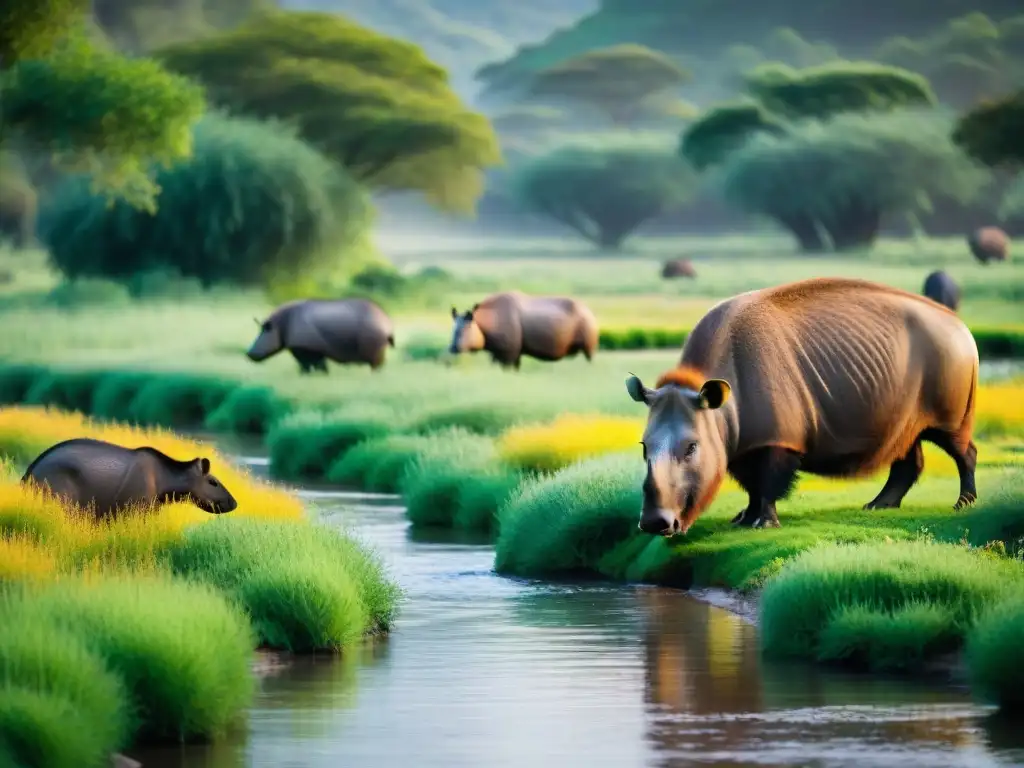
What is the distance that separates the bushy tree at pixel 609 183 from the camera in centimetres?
10838

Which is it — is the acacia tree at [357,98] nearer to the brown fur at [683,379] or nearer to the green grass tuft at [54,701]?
the brown fur at [683,379]

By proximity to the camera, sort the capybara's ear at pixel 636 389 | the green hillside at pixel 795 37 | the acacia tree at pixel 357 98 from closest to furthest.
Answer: the capybara's ear at pixel 636 389 → the acacia tree at pixel 357 98 → the green hillside at pixel 795 37

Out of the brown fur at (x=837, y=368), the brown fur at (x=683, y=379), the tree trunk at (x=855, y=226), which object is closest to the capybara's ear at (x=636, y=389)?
the brown fur at (x=683, y=379)

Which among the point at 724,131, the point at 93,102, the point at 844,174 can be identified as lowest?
the point at 93,102

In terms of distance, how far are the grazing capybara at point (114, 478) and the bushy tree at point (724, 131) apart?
79.8 m

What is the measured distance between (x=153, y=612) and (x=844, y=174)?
251 feet

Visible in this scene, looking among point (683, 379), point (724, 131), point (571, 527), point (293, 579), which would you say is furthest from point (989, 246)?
point (293, 579)

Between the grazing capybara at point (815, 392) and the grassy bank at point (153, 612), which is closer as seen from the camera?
the grassy bank at point (153, 612)

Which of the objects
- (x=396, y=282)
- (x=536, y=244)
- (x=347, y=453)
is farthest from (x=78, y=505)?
(x=536, y=244)

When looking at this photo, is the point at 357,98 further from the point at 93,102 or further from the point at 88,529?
the point at 88,529

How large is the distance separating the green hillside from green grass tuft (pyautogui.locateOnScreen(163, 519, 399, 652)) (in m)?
115

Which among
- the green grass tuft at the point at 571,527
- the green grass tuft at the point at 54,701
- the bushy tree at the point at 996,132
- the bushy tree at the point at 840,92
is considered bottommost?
the green grass tuft at the point at 54,701

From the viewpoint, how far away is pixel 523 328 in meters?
33.9

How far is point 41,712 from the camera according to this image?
9.62m
